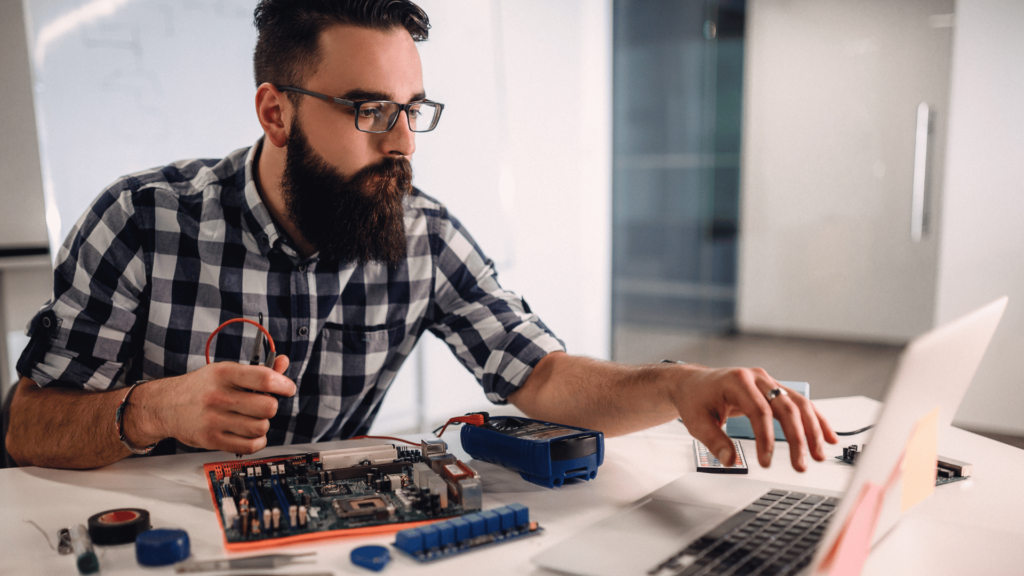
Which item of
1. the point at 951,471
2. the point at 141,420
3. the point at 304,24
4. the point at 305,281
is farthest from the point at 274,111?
the point at 951,471

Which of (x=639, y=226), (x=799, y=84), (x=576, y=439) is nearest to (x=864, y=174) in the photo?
(x=799, y=84)

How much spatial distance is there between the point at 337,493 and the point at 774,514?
528 mm

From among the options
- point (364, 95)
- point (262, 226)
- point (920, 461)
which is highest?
point (364, 95)

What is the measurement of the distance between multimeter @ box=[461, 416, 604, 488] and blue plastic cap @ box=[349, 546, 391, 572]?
0.27 meters

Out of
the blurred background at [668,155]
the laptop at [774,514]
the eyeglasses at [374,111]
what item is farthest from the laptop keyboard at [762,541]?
Result: the blurred background at [668,155]

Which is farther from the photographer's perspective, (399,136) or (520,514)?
(399,136)

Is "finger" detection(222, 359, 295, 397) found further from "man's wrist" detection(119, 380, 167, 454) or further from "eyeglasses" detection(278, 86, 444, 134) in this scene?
"eyeglasses" detection(278, 86, 444, 134)

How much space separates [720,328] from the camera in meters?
4.50

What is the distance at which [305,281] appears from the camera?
1310mm

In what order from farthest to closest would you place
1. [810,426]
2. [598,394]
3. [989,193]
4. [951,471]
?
1. [989,193]
2. [598,394]
3. [951,471]
4. [810,426]

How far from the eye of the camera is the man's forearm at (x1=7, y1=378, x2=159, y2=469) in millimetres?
1040

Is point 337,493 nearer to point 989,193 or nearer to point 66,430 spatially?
point 66,430

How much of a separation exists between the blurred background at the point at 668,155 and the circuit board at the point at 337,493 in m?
1.66

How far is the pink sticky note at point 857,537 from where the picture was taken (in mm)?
617
